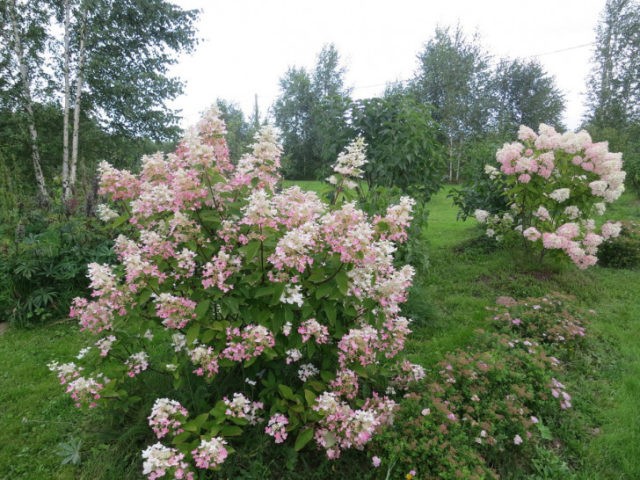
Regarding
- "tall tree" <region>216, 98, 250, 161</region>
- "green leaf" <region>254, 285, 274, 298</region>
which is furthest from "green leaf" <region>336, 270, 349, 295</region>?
"tall tree" <region>216, 98, 250, 161</region>

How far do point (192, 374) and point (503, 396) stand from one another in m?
1.97

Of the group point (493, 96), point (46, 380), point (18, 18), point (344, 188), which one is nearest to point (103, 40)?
point (18, 18)

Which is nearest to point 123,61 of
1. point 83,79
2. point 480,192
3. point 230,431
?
point 83,79

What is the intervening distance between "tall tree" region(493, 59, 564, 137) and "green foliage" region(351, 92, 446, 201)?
23693 millimetres

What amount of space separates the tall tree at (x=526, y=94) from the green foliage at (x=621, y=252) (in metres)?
22.7

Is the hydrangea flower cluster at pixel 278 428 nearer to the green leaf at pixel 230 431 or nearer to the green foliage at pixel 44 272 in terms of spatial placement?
the green leaf at pixel 230 431

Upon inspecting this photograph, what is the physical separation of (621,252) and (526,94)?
25.5m

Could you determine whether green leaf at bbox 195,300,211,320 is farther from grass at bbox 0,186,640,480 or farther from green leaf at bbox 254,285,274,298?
grass at bbox 0,186,640,480

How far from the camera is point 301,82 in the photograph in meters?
28.1

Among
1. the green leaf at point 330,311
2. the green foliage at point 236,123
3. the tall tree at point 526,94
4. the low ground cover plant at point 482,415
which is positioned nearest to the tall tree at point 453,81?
the tall tree at point 526,94

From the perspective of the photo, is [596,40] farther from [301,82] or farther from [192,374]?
[192,374]

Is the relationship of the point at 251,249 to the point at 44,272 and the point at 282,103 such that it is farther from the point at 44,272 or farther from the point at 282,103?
the point at 282,103

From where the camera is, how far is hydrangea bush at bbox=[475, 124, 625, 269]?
173 inches

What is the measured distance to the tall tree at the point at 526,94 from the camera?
84.7 feet
